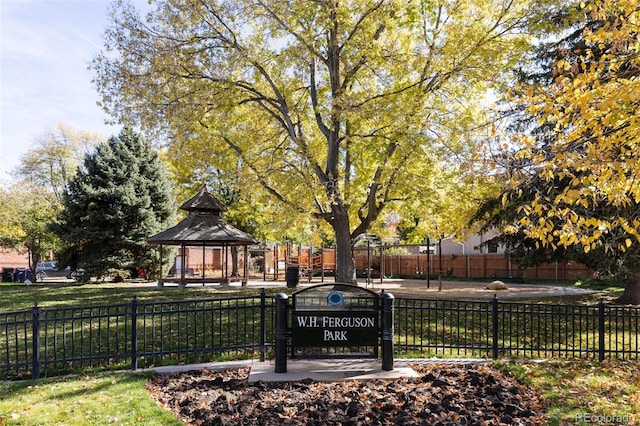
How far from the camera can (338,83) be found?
16.2 m

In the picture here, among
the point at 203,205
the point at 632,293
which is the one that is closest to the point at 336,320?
the point at 632,293

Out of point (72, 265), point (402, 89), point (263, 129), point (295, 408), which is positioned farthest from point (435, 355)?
point (72, 265)

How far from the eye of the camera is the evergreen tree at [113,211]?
93.7 feet

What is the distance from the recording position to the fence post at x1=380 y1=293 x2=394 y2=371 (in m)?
7.79

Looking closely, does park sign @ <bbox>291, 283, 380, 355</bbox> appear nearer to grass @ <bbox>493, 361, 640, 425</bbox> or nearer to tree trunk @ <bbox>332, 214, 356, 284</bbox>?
grass @ <bbox>493, 361, 640, 425</bbox>

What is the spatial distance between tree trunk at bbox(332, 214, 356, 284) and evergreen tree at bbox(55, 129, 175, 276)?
16.3m

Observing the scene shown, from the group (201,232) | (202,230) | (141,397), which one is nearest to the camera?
(141,397)

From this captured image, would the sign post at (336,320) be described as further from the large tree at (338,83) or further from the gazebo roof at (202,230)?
the gazebo roof at (202,230)

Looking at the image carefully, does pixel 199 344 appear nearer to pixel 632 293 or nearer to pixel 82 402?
pixel 82 402

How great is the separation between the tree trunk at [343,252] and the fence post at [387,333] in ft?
29.8

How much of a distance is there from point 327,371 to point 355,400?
126 cm

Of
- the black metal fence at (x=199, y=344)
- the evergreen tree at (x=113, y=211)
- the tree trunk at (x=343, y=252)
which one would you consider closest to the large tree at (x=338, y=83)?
the tree trunk at (x=343, y=252)

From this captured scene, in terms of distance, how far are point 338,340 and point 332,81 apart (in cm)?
1052

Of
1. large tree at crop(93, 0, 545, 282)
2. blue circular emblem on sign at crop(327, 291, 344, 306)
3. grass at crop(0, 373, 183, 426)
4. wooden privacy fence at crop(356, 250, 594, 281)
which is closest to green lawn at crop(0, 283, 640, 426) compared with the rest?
grass at crop(0, 373, 183, 426)
